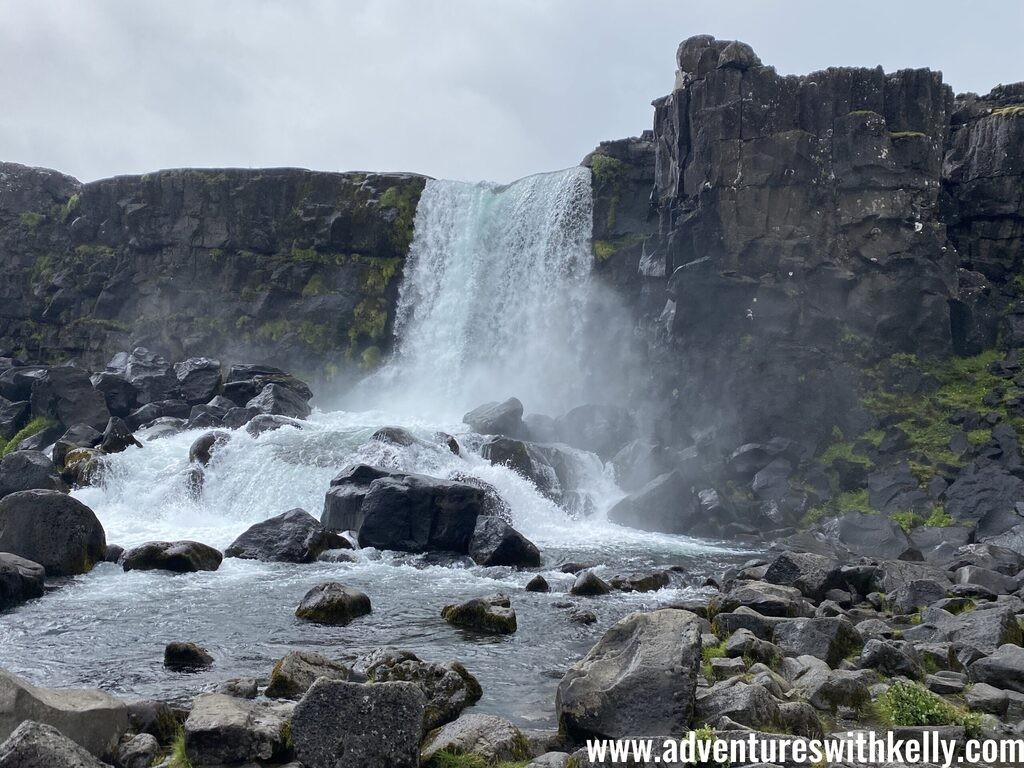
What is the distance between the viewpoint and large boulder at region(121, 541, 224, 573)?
1995 cm

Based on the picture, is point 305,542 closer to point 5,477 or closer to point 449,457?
point 449,457

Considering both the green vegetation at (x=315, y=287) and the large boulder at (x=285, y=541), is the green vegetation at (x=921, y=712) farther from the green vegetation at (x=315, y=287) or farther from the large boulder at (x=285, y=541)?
the green vegetation at (x=315, y=287)

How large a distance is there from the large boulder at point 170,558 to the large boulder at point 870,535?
59.9 ft

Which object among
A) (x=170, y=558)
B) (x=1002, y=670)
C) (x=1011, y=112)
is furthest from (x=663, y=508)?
(x=1011, y=112)

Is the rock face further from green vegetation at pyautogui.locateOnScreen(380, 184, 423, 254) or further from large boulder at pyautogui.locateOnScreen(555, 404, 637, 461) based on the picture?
large boulder at pyautogui.locateOnScreen(555, 404, 637, 461)

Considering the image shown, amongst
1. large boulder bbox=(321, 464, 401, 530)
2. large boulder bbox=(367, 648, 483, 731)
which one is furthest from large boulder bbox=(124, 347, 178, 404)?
large boulder bbox=(367, 648, 483, 731)

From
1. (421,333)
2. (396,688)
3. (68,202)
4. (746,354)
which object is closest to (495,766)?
(396,688)

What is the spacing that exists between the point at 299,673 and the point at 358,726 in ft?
10.7

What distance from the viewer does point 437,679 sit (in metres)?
10.9

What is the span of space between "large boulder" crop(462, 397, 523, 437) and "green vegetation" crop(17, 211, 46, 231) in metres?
38.5

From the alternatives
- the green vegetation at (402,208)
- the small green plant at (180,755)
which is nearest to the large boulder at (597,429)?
the green vegetation at (402,208)

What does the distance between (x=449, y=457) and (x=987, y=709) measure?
68.9 ft

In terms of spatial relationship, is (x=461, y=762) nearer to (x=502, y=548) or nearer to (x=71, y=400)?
(x=502, y=548)

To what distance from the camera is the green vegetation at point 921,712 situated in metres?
9.05
